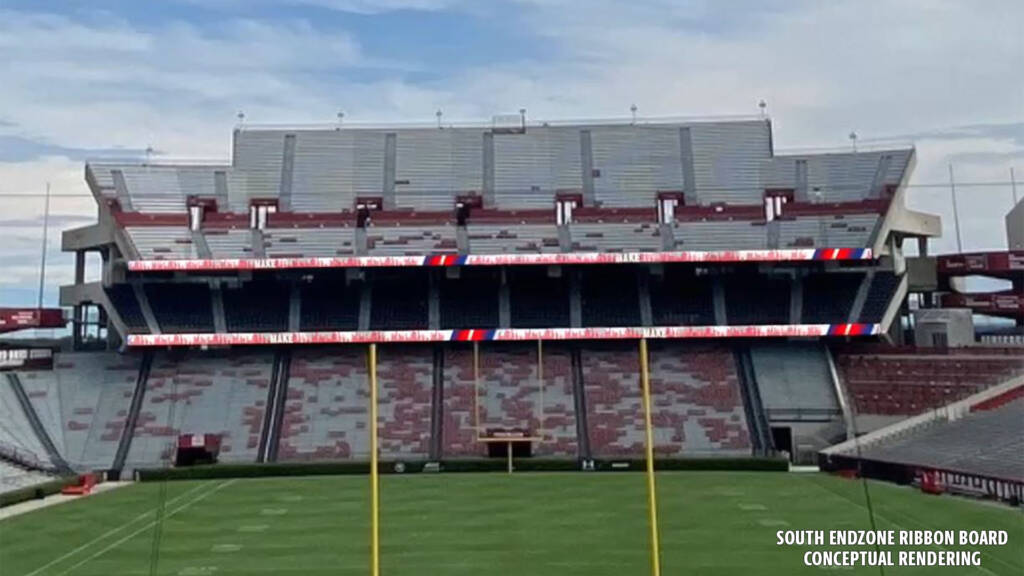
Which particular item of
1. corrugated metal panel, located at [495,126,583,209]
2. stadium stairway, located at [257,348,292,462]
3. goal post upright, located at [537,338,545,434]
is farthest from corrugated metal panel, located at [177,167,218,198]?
goal post upright, located at [537,338,545,434]

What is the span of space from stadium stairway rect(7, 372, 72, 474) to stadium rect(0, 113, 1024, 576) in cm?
11

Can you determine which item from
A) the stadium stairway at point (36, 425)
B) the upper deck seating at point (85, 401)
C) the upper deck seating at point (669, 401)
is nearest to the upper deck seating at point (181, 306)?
the upper deck seating at point (85, 401)

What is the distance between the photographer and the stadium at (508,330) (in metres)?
37.3

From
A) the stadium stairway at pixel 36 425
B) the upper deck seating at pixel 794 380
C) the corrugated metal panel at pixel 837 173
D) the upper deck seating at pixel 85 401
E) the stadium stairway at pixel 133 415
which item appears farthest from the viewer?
the corrugated metal panel at pixel 837 173

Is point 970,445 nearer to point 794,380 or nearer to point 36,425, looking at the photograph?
point 794,380

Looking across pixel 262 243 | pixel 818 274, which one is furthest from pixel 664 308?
pixel 262 243

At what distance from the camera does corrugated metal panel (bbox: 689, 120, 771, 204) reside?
165 ft

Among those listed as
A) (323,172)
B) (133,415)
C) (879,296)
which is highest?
(323,172)

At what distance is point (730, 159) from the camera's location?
5209cm

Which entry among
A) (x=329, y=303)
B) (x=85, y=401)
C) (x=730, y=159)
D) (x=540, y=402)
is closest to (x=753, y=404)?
(x=540, y=402)

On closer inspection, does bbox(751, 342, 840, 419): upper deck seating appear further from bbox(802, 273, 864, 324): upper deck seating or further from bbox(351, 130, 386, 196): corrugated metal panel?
bbox(351, 130, 386, 196): corrugated metal panel

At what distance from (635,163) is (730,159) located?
532 cm

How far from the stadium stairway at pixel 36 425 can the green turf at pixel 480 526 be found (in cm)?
604

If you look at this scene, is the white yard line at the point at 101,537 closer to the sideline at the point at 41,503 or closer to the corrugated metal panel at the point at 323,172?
the sideline at the point at 41,503
